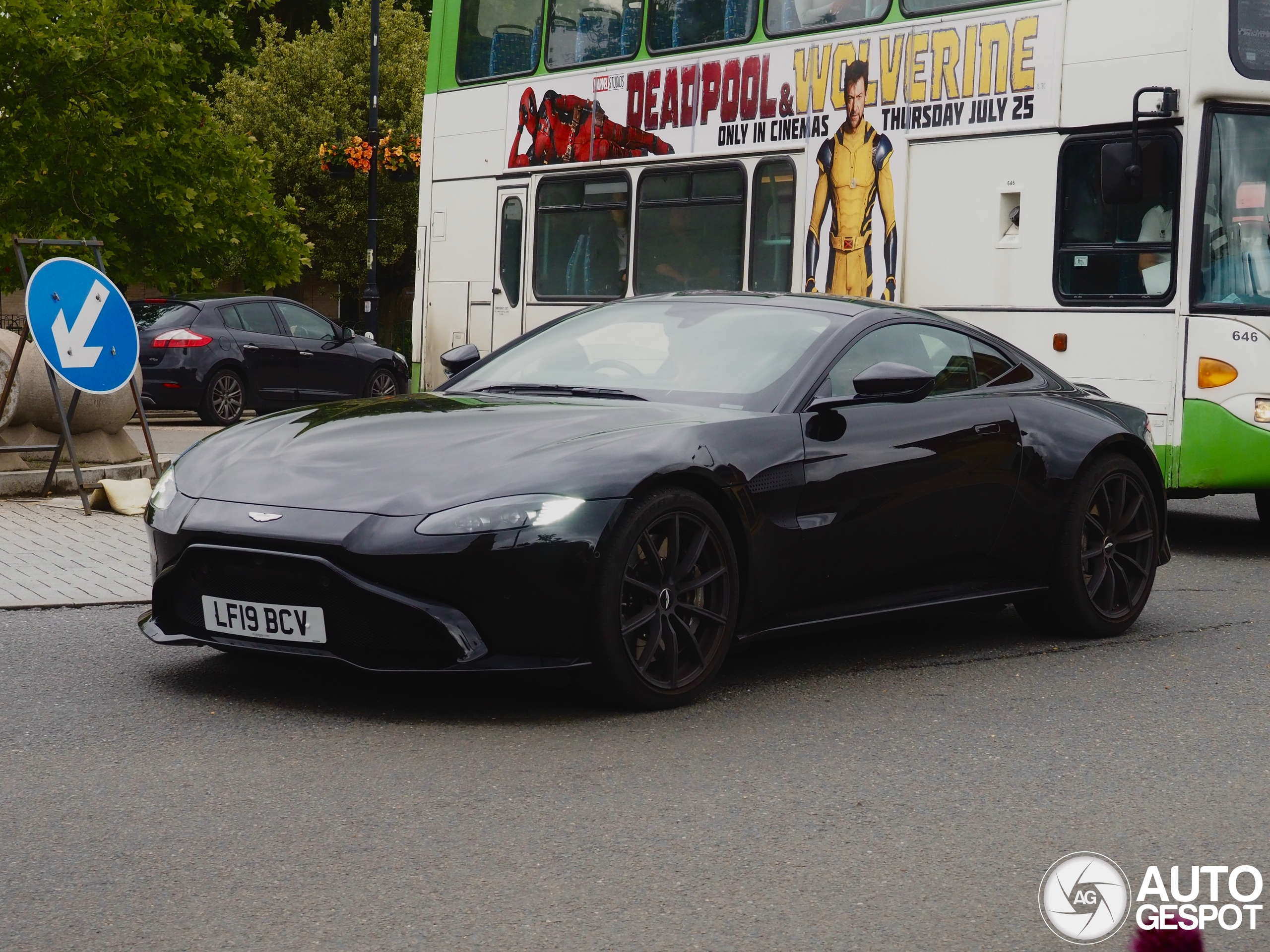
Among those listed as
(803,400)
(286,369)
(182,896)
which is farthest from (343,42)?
(182,896)

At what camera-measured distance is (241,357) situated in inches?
813

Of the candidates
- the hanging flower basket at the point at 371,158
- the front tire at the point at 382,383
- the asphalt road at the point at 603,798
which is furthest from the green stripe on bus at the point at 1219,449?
the hanging flower basket at the point at 371,158

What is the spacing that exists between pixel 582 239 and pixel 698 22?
6.27 feet

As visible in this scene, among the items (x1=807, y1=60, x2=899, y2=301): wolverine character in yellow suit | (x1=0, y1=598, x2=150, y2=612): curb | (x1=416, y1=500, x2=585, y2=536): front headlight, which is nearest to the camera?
(x1=416, y1=500, x2=585, y2=536): front headlight

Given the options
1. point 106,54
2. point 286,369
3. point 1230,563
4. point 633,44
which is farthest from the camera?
point 286,369

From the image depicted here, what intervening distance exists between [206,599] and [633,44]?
8862mm

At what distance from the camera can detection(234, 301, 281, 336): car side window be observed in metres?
20.9

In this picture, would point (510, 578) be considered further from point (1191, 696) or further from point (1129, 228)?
point (1129, 228)

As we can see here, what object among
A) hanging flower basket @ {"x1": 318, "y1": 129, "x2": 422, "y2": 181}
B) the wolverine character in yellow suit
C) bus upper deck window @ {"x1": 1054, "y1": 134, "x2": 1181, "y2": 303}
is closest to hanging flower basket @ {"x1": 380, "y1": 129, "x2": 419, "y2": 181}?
hanging flower basket @ {"x1": 318, "y1": 129, "x2": 422, "y2": 181}

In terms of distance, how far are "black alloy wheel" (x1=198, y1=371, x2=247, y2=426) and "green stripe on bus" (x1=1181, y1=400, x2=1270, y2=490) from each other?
41.4 feet

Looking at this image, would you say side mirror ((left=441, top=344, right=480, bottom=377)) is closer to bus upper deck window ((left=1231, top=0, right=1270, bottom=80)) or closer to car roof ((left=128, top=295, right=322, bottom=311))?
bus upper deck window ((left=1231, top=0, right=1270, bottom=80))

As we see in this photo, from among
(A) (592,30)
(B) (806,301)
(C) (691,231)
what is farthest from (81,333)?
(A) (592,30)

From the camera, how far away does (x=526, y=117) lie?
47.6 feet

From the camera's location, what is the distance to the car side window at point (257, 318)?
2094 centimetres
